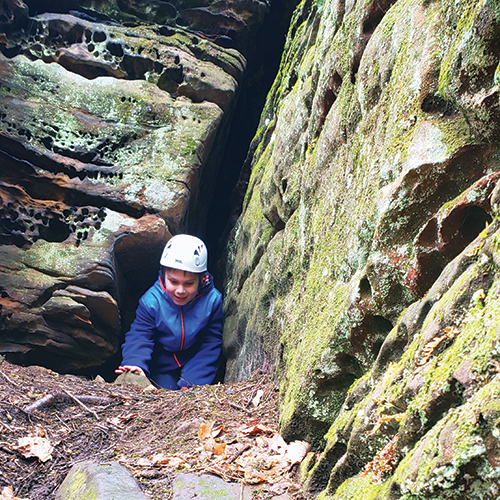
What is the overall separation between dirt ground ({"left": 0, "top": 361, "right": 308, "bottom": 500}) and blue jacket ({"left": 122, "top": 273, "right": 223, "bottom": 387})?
1.89 meters

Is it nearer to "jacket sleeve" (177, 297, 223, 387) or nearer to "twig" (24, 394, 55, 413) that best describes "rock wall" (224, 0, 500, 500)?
"twig" (24, 394, 55, 413)

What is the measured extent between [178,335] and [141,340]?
1.95 feet

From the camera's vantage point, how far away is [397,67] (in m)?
2.43

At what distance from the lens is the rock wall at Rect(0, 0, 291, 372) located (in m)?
6.68

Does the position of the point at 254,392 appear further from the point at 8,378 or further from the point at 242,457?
the point at 8,378

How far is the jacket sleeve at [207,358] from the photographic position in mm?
6719

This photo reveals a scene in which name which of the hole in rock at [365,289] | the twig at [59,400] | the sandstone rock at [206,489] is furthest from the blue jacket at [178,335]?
the hole in rock at [365,289]

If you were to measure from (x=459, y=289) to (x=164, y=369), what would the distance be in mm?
6368

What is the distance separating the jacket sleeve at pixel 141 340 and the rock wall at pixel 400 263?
3408 mm

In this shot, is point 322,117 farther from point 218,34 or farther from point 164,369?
point 218,34

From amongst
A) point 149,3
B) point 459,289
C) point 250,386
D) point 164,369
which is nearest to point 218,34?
point 149,3

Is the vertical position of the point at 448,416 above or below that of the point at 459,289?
below

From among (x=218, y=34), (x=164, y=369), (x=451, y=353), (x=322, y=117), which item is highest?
(x=218, y=34)

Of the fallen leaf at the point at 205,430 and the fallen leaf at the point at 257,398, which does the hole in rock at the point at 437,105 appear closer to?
the fallen leaf at the point at 205,430
